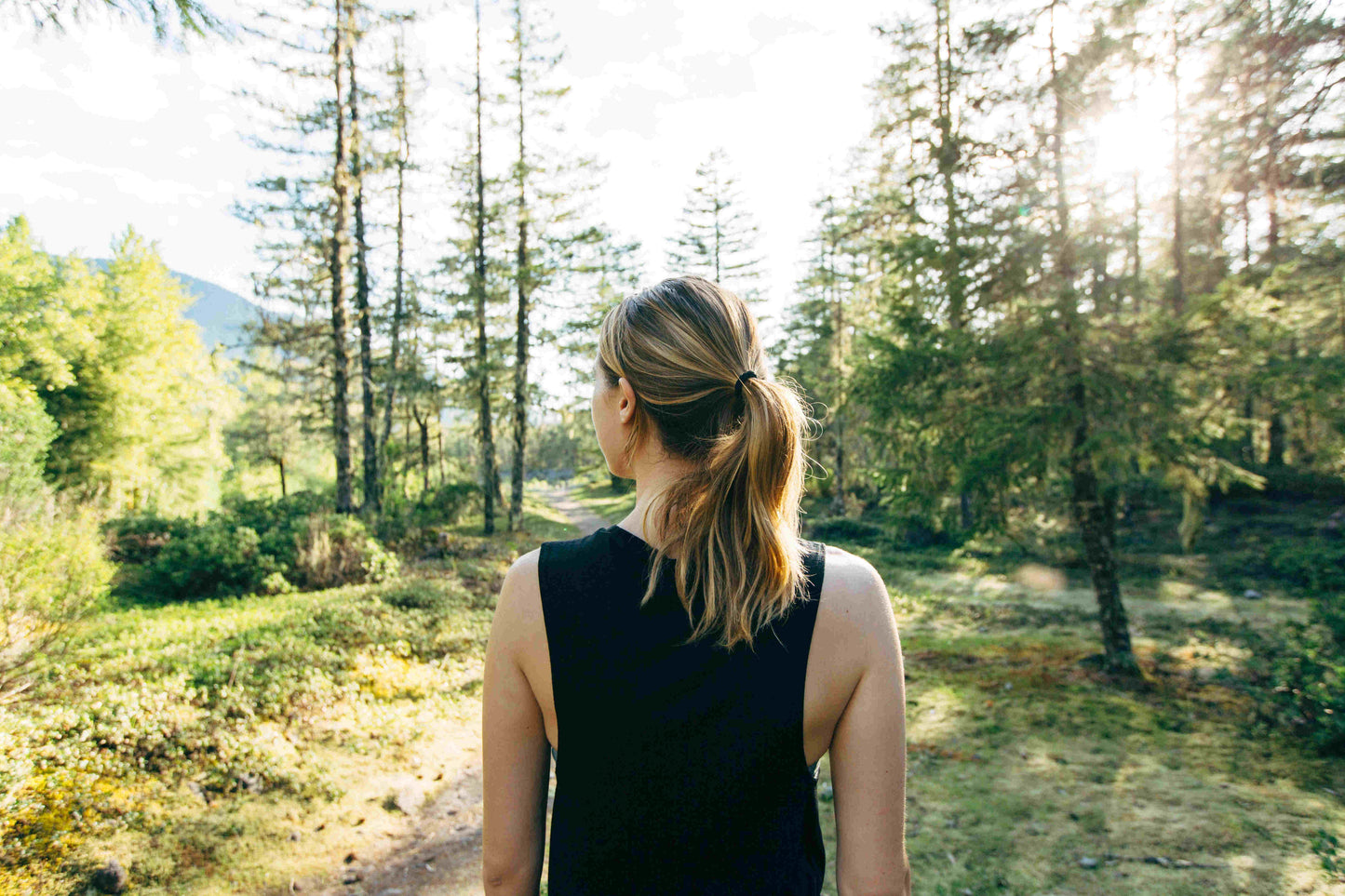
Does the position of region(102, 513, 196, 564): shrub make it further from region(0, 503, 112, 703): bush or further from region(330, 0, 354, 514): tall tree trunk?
region(0, 503, 112, 703): bush

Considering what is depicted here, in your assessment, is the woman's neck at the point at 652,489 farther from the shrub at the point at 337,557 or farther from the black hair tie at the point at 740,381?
the shrub at the point at 337,557

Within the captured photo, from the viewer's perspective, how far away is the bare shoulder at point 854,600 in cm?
121

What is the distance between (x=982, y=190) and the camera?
854 centimetres

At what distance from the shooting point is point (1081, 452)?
7930 mm

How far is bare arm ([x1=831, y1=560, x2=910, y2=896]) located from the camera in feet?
4.00

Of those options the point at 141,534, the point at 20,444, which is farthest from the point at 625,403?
the point at 141,534

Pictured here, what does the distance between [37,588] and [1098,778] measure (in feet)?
29.3

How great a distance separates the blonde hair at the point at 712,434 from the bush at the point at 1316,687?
713 centimetres

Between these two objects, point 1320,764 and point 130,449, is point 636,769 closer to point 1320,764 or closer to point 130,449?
point 1320,764

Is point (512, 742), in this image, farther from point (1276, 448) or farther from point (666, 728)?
point (1276, 448)

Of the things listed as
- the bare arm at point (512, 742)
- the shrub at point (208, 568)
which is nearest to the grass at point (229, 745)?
the shrub at point (208, 568)

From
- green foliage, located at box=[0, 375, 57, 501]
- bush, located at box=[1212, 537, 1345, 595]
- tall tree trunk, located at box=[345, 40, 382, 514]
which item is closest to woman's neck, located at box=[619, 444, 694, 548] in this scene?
green foliage, located at box=[0, 375, 57, 501]

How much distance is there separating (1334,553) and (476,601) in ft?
54.1

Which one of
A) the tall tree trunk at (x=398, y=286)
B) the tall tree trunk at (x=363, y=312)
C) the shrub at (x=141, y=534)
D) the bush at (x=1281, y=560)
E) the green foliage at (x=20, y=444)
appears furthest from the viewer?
the tall tree trunk at (x=398, y=286)
